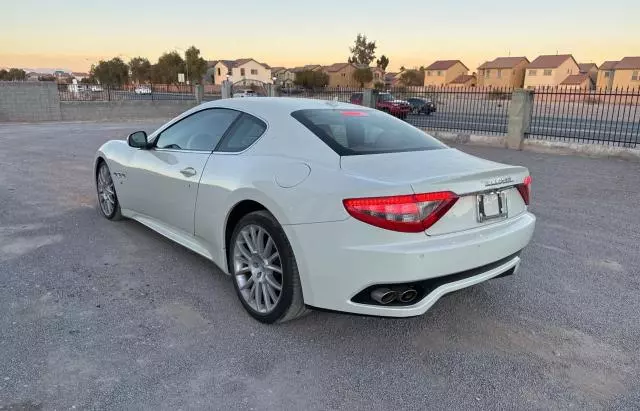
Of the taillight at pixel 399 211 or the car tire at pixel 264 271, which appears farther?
the car tire at pixel 264 271

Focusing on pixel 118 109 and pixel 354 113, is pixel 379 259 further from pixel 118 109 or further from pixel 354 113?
pixel 118 109

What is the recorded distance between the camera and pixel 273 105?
367 cm

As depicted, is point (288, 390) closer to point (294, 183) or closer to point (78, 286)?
point (294, 183)

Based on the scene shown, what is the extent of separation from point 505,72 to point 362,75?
84.9 feet

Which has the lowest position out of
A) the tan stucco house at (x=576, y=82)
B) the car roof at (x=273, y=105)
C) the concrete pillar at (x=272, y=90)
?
the car roof at (x=273, y=105)

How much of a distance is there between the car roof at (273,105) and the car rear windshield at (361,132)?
0.10 meters

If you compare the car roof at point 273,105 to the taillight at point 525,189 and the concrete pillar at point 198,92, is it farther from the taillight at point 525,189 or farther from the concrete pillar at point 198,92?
the concrete pillar at point 198,92

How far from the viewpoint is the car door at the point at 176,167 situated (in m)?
3.79

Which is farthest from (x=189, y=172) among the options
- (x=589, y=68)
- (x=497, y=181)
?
(x=589, y=68)

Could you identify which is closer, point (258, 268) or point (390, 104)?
point (258, 268)

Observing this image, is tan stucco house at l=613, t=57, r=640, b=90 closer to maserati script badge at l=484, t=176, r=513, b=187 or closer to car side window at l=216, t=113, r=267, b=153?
maserati script badge at l=484, t=176, r=513, b=187

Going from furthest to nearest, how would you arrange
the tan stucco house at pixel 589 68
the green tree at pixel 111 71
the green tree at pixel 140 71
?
the tan stucco house at pixel 589 68, the green tree at pixel 140 71, the green tree at pixel 111 71

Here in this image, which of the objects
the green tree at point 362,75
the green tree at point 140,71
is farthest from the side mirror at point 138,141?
the green tree at point 362,75

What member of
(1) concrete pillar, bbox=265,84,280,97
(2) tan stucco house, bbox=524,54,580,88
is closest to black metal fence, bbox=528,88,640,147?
(1) concrete pillar, bbox=265,84,280,97
